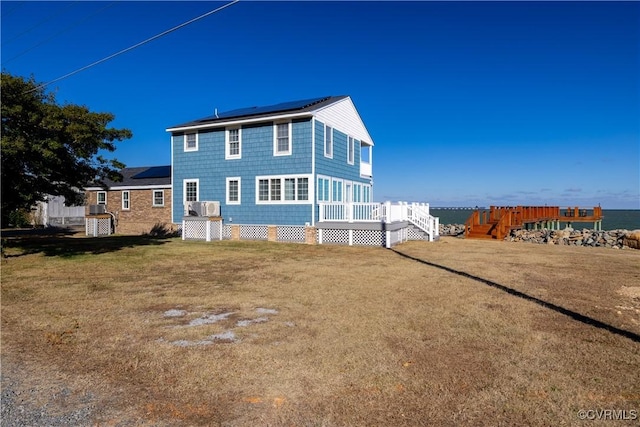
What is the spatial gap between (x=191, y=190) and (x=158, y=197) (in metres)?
3.84

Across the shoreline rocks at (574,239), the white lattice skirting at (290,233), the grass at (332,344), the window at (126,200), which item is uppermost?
the window at (126,200)

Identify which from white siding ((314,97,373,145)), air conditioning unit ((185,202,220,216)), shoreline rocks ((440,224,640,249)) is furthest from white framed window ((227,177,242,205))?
shoreline rocks ((440,224,640,249))

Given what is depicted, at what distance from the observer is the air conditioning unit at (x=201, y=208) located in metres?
20.5

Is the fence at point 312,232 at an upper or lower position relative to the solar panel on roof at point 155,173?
lower

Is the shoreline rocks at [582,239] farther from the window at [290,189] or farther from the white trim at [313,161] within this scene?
the window at [290,189]

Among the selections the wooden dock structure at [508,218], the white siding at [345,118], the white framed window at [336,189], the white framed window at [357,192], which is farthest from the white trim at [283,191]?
the wooden dock structure at [508,218]

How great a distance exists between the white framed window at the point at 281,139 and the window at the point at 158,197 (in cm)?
917

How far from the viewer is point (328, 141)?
2053 centimetres

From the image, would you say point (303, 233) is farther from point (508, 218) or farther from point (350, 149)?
point (508, 218)

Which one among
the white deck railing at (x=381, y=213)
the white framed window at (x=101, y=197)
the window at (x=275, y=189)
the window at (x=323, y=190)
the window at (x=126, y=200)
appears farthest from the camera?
the white framed window at (x=101, y=197)

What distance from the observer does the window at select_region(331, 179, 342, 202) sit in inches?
826

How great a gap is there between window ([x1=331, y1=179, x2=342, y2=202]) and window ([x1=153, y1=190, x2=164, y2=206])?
11.0 m

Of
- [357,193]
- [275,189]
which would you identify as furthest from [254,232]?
[357,193]

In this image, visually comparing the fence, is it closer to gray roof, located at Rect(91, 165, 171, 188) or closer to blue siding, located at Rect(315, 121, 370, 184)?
blue siding, located at Rect(315, 121, 370, 184)
